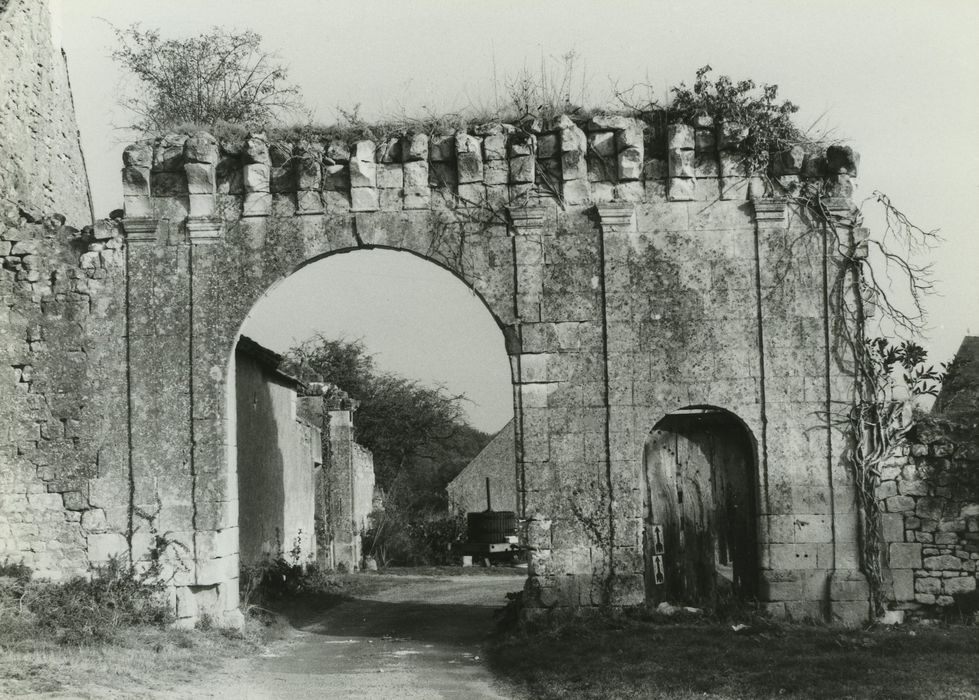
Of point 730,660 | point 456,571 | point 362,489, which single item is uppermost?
point 362,489

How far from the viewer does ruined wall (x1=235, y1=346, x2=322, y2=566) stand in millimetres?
14258

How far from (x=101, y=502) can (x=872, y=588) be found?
297 inches

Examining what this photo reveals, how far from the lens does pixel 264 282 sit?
10.3 metres

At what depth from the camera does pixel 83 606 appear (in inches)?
366

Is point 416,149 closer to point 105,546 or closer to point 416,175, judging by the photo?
point 416,175

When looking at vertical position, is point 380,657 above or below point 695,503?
below

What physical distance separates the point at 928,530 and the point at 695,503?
7.19ft

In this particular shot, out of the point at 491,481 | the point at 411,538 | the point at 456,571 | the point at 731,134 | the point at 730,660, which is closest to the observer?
the point at 730,660

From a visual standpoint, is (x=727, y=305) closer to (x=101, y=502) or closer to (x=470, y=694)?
(x=470, y=694)

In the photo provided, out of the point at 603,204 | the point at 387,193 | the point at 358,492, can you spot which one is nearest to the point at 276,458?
→ the point at 358,492

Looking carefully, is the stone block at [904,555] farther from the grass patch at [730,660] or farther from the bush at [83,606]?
the bush at [83,606]

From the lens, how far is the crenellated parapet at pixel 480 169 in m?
10.1

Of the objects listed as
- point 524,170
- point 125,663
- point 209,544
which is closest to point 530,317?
point 524,170

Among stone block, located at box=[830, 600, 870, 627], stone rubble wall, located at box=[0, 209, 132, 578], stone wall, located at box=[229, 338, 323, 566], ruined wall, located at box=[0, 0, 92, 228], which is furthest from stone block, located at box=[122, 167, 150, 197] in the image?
stone block, located at box=[830, 600, 870, 627]
